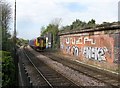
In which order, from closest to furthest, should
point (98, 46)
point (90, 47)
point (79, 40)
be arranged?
1. point (98, 46)
2. point (90, 47)
3. point (79, 40)

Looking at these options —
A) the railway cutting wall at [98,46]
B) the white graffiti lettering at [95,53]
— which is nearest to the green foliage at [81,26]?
the railway cutting wall at [98,46]

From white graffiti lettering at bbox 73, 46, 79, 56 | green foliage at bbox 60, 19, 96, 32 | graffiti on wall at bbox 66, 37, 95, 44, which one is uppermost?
green foliage at bbox 60, 19, 96, 32

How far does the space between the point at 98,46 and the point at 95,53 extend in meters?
0.94

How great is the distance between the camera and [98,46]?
1008 inches

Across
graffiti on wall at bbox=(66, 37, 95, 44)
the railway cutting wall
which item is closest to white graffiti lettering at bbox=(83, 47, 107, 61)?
the railway cutting wall

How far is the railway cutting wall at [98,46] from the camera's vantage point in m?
21.9

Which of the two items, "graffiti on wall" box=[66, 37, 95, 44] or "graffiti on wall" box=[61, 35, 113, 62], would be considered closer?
"graffiti on wall" box=[61, 35, 113, 62]

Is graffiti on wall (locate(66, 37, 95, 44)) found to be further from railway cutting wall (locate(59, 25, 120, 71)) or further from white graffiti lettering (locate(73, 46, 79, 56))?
white graffiti lettering (locate(73, 46, 79, 56))

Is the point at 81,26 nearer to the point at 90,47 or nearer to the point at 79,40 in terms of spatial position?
the point at 79,40

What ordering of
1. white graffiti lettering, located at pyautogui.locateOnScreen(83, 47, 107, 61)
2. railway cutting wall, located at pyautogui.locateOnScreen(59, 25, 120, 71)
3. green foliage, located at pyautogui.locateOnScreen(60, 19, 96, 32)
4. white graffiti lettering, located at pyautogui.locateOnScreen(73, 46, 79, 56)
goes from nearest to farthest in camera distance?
railway cutting wall, located at pyautogui.locateOnScreen(59, 25, 120, 71) → white graffiti lettering, located at pyautogui.locateOnScreen(83, 47, 107, 61) → green foliage, located at pyautogui.locateOnScreen(60, 19, 96, 32) → white graffiti lettering, located at pyautogui.locateOnScreen(73, 46, 79, 56)

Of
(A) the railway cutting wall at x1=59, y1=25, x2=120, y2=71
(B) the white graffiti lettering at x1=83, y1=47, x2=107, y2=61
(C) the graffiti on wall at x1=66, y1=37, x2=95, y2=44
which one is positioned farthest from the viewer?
(C) the graffiti on wall at x1=66, y1=37, x2=95, y2=44

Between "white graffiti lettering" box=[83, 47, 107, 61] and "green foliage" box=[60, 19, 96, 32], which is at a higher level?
"green foliage" box=[60, 19, 96, 32]

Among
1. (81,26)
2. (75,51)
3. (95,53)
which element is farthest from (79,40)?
(81,26)

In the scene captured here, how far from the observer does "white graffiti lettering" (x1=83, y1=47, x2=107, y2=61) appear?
2438cm
